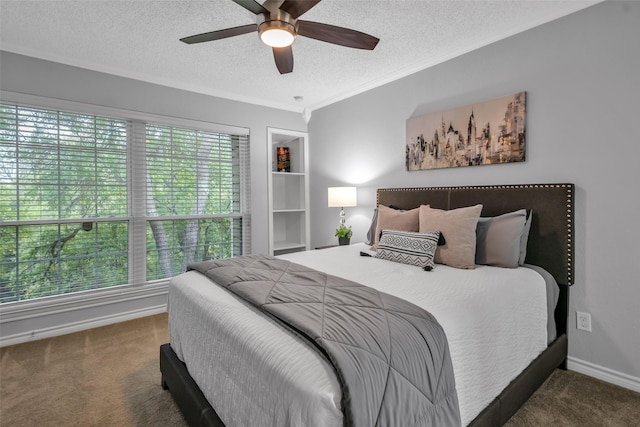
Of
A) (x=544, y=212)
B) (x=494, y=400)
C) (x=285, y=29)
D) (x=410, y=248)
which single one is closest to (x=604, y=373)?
(x=544, y=212)

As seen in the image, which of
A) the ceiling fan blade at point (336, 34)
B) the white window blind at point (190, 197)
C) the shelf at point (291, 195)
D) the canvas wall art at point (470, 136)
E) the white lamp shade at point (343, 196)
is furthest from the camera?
the shelf at point (291, 195)

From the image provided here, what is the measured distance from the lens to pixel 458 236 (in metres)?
2.28

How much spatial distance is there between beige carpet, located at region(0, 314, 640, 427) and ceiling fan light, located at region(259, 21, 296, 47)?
7.27ft

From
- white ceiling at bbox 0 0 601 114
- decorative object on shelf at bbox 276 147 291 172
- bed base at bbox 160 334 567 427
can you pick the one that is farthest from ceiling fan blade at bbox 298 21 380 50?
decorative object on shelf at bbox 276 147 291 172

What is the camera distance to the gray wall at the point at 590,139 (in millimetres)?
2012

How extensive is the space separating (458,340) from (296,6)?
1.83 metres

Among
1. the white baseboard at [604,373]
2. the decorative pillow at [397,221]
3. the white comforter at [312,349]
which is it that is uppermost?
the decorative pillow at [397,221]

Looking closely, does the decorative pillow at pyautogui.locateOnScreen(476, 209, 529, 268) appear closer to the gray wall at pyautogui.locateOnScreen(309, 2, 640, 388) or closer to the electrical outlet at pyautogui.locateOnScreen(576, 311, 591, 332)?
the gray wall at pyautogui.locateOnScreen(309, 2, 640, 388)

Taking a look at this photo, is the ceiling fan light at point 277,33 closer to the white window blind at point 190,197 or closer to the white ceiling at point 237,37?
the white ceiling at point 237,37

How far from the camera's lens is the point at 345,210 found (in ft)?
13.6

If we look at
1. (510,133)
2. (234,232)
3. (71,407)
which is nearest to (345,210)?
(234,232)

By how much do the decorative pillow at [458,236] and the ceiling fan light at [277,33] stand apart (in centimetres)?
162

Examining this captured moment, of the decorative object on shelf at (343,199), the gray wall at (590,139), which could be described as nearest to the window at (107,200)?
the decorative object on shelf at (343,199)

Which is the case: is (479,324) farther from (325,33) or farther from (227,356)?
(325,33)
